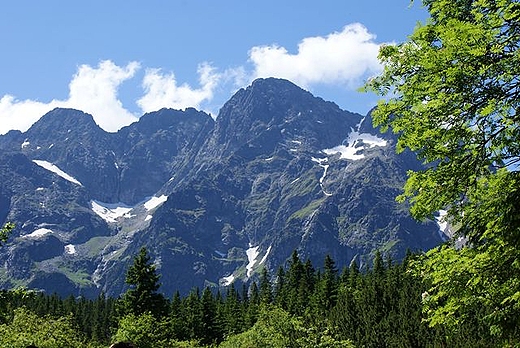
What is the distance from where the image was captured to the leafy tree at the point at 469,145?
473 inches

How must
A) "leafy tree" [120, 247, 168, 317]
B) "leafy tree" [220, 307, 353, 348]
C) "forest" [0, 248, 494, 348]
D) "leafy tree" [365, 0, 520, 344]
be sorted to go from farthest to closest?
"leafy tree" [120, 247, 168, 317] < "leafy tree" [220, 307, 353, 348] < "forest" [0, 248, 494, 348] < "leafy tree" [365, 0, 520, 344]

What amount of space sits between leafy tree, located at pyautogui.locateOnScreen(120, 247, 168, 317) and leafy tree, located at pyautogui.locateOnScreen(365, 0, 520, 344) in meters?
44.8

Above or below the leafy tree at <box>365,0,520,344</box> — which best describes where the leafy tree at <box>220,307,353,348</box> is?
below

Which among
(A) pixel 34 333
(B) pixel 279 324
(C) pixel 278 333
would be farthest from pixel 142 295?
(A) pixel 34 333

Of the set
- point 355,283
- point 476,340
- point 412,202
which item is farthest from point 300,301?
point 412,202

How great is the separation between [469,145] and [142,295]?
1844 inches

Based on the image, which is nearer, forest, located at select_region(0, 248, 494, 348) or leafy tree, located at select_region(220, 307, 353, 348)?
forest, located at select_region(0, 248, 494, 348)

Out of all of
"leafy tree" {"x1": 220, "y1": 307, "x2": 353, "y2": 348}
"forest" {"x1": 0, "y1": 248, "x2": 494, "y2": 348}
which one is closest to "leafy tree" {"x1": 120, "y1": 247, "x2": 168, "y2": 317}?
"forest" {"x1": 0, "y1": 248, "x2": 494, "y2": 348}

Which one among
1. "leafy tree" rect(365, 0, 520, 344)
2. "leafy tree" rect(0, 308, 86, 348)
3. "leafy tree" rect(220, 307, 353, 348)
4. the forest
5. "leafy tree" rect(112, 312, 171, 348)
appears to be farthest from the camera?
"leafy tree" rect(220, 307, 353, 348)

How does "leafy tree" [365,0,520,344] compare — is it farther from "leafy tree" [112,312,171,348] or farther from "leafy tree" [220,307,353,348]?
"leafy tree" [112,312,171,348]

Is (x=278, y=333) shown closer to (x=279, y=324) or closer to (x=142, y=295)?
(x=279, y=324)

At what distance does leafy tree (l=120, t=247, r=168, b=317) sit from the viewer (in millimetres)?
54812

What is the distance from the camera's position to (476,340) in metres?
35.2

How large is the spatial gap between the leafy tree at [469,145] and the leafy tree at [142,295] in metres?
44.8
